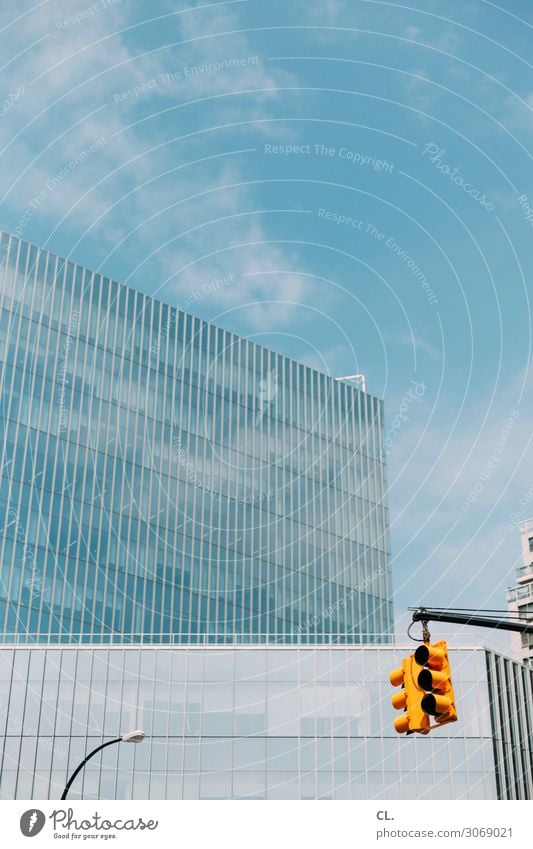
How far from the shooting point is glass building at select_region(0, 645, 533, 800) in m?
54.1

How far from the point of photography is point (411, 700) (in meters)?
17.0

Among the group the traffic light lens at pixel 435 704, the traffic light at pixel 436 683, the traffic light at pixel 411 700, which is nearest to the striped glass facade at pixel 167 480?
the traffic light at pixel 411 700

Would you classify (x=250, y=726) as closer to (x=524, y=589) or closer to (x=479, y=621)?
(x=479, y=621)

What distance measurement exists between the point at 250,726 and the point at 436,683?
40263mm

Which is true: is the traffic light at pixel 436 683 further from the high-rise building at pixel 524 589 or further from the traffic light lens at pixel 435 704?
the high-rise building at pixel 524 589

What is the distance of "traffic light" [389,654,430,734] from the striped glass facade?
2384 inches

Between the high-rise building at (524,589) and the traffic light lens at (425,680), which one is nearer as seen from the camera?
the traffic light lens at (425,680)

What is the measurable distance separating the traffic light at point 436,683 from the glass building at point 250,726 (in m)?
38.6
